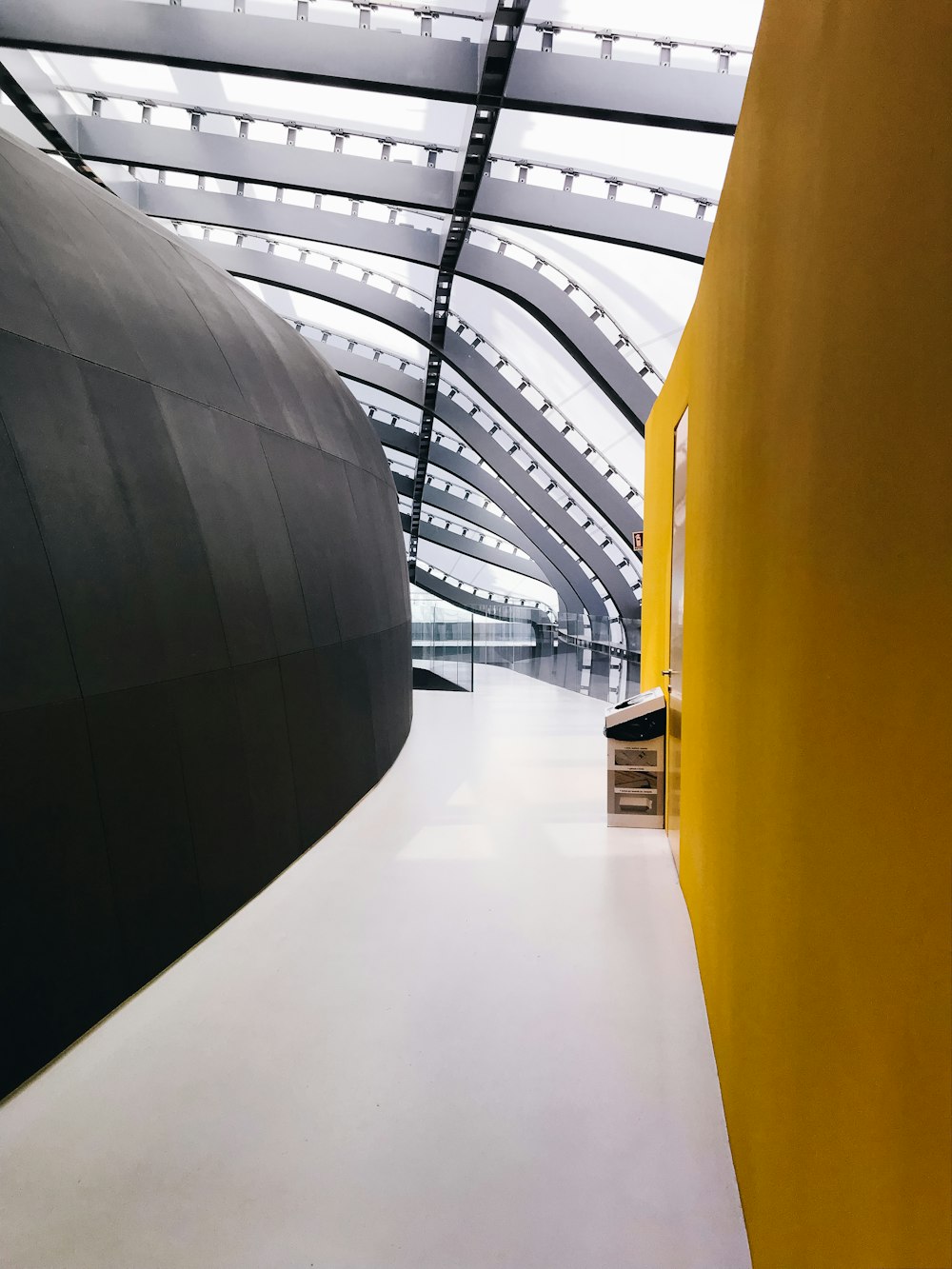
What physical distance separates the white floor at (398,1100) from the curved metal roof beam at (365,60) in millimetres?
7285

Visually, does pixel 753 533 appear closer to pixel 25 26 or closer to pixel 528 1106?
pixel 528 1106

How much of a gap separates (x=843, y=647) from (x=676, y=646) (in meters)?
4.94

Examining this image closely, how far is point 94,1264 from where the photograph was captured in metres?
2.52

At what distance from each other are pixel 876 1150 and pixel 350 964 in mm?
3610

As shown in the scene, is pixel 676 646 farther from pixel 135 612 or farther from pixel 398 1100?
pixel 398 1100

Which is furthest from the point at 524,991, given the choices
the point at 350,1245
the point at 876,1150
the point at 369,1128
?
the point at 876,1150

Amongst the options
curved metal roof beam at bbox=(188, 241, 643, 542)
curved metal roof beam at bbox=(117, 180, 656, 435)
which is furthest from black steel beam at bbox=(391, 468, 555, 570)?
curved metal roof beam at bbox=(117, 180, 656, 435)

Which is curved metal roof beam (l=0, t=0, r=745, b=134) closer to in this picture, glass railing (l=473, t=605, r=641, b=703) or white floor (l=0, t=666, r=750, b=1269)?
white floor (l=0, t=666, r=750, b=1269)

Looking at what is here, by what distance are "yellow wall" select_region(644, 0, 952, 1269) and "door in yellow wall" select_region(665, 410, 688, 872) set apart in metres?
3.17

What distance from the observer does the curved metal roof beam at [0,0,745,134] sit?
8.40 m

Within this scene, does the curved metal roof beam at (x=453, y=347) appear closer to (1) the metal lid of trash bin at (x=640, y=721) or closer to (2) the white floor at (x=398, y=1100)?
(1) the metal lid of trash bin at (x=640, y=721)

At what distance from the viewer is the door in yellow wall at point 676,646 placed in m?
6.31

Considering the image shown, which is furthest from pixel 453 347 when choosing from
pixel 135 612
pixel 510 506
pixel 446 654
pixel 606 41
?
pixel 135 612

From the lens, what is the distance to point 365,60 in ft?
28.6
